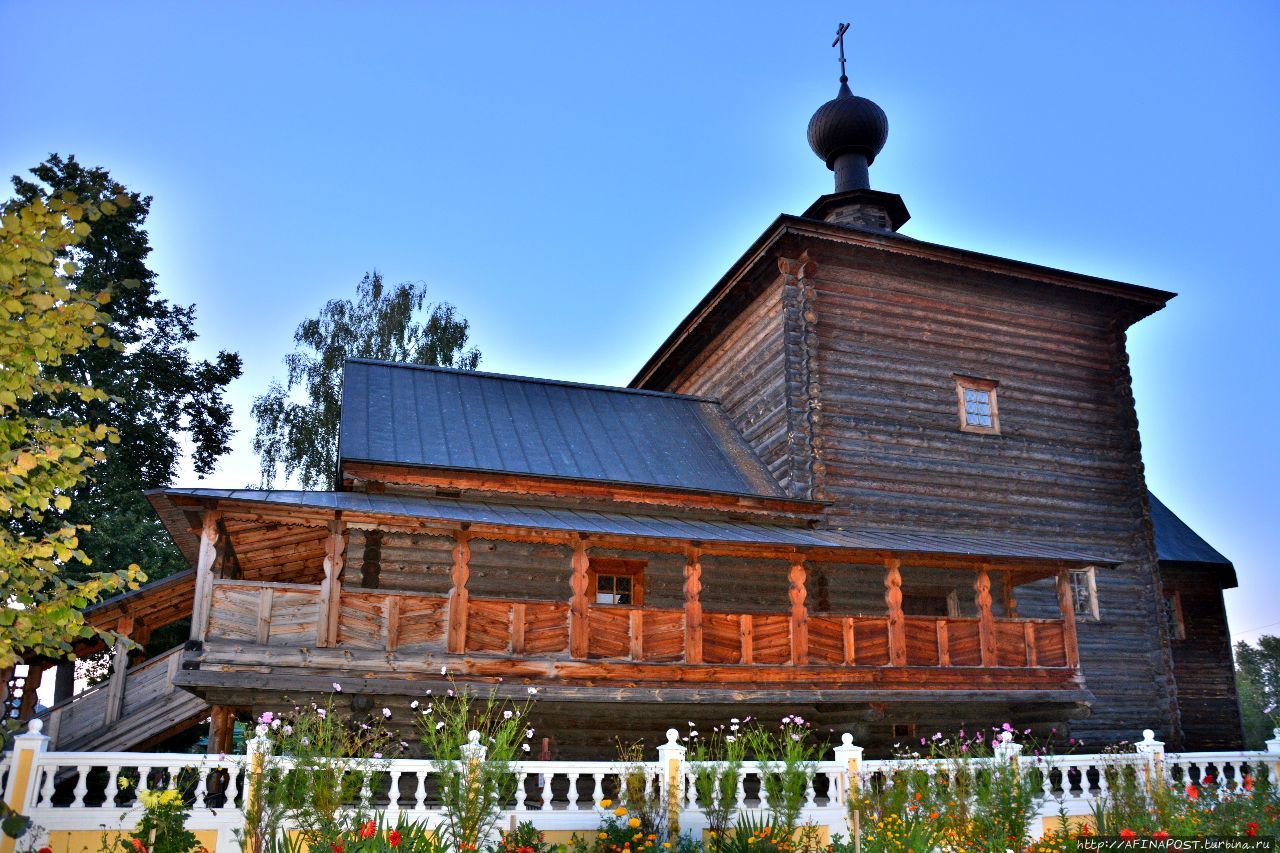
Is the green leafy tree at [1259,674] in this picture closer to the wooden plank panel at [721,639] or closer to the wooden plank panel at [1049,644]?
the wooden plank panel at [1049,644]

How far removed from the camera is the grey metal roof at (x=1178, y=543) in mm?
22859

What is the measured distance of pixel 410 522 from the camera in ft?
40.8

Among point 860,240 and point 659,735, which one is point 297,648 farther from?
point 860,240

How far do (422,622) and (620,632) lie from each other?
2561 millimetres

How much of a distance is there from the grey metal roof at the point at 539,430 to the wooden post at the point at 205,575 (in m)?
2.80

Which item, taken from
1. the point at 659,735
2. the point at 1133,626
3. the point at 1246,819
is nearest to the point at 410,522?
the point at 659,735

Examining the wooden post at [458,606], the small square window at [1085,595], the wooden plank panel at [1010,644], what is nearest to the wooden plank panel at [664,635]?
the wooden post at [458,606]

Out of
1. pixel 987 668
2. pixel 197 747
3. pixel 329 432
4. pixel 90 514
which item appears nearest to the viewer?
pixel 987 668

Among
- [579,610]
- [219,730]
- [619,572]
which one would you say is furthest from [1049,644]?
[219,730]

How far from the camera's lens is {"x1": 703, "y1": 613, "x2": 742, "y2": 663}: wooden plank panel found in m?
13.4

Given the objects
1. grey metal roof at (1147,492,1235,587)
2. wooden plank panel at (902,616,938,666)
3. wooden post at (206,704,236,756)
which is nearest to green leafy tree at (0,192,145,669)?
wooden post at (206,704,236,756)

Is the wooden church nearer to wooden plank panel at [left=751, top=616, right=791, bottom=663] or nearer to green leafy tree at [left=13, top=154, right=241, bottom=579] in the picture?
wooden plank panel at [left=751, top=616, right=791, bottom=663]

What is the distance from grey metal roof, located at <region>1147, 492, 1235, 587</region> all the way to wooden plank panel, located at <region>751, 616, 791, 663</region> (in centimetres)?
1220

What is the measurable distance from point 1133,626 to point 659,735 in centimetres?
977
